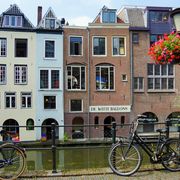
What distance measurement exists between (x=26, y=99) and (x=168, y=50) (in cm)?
2694

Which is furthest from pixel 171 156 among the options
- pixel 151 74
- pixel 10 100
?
pixel 151 74

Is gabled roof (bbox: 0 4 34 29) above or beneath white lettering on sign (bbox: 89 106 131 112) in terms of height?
above

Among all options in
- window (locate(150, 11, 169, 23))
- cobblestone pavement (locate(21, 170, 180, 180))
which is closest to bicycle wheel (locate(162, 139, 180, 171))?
cobblestone pavement (locate(21, 170, 180, 180))

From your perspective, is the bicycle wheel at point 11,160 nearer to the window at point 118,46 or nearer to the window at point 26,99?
the window at point 26,99

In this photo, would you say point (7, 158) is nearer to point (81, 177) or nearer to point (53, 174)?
point (53, 174)

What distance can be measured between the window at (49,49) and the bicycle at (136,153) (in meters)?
26.4

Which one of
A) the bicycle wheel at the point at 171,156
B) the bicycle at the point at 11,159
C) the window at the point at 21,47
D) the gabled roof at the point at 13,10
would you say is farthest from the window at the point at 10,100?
the bicycle wheel at the point at 171,156

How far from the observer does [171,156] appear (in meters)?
6.92

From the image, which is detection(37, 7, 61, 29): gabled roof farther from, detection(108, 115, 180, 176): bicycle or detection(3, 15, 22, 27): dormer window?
detection(108, 115, 180, 176): bicycle

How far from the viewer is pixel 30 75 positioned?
32.1 m

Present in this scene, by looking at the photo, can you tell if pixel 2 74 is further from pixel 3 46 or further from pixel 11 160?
pixel 11 160

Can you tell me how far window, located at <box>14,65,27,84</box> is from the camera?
104 feet

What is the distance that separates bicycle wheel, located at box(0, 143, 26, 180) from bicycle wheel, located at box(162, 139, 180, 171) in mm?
2596

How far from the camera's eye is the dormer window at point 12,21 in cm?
3239
